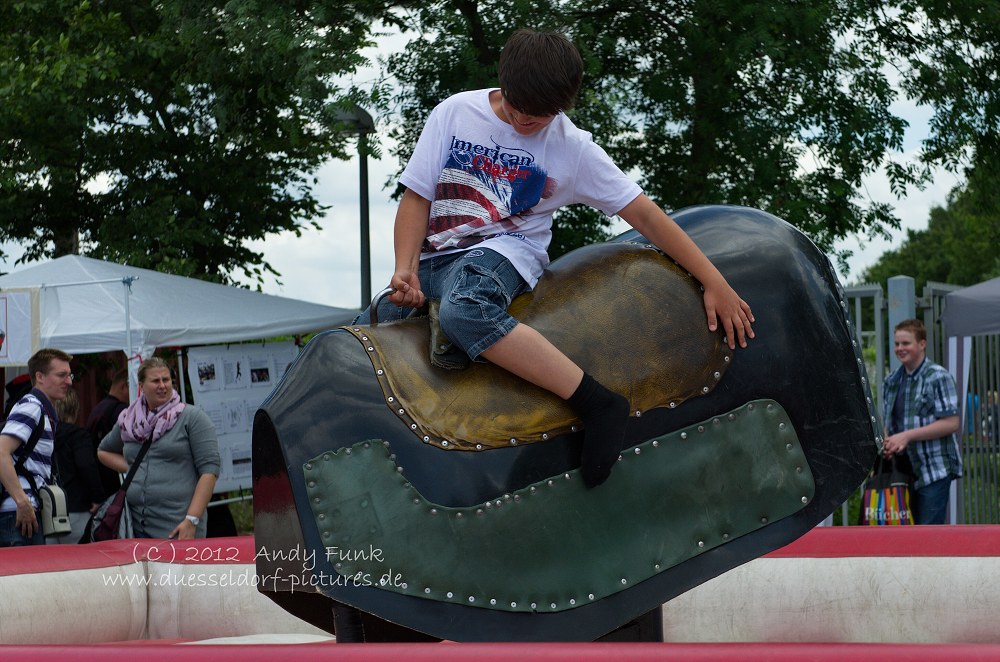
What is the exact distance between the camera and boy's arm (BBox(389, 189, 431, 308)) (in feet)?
7.93

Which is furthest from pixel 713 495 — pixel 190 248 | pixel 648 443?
pixel 190 248

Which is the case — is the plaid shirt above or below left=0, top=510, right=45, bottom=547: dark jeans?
above

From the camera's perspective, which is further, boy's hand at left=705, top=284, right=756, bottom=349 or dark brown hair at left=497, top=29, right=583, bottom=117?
boy's hand at left=705, top=284, right=756, bottom=349

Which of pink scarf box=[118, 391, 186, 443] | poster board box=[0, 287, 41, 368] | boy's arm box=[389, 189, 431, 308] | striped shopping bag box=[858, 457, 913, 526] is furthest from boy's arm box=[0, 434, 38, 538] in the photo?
striped shopping bag box=[858, 457, 913, 526]

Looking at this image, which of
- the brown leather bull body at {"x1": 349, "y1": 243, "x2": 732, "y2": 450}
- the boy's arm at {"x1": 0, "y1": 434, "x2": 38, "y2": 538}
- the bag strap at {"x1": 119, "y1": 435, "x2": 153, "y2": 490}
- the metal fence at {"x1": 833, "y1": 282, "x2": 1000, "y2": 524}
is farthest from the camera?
the metal fence at {"x1": 833, "y1": 282, "x2": 1000, "y2": 524}

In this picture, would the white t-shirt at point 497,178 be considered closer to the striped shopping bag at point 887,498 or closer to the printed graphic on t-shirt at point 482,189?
the printed graphic on t-shirt at point 482,189

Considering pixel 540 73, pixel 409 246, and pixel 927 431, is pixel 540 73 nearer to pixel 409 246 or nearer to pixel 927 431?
pixel 409 246

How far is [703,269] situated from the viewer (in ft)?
8.04

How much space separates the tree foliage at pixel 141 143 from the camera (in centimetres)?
1144

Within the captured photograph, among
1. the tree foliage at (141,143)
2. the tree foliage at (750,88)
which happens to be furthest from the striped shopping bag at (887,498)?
the tree foliage at (141,143)

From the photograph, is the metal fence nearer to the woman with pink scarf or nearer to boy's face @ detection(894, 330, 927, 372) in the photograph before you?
boy's face @ detection(894, 330, 927, 372)

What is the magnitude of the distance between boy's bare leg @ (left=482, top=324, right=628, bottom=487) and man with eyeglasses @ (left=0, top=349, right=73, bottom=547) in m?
4.17

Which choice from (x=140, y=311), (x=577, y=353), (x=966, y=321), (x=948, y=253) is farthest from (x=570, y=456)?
(x=948, y=253)

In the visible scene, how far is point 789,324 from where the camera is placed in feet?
8.15
